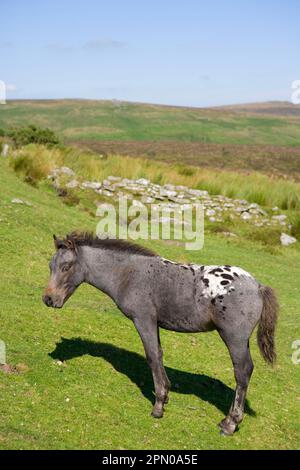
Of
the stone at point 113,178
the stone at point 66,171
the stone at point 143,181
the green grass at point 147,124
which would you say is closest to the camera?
the stone at point 66,171

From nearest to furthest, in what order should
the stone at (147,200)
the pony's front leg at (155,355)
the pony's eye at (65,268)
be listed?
the pony's front leg at (155,355) < the pony's eye at (65,268) < the stone at (147,200)

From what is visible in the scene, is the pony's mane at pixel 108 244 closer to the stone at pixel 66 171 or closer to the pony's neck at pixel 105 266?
the pony's neck at pixel 105 266

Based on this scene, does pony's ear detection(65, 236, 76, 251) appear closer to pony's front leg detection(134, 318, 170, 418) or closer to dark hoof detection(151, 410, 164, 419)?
pony's front leg detection(134, 318, 170, 418)

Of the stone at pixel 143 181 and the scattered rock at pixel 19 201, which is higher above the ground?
the scattered rock at pixel 19 201

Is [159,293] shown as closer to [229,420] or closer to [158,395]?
[158,395]

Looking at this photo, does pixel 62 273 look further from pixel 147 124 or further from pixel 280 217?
pixel 147 124

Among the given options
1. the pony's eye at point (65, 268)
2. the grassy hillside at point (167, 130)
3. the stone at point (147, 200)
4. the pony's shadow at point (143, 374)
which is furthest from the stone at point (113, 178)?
the grassy hillside at point (167, 130)

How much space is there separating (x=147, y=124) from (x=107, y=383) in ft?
382

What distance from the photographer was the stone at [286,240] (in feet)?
75.4

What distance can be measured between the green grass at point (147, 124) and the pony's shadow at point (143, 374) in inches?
3547

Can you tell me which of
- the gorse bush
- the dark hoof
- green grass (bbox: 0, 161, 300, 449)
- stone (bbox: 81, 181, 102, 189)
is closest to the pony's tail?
green grass (bbox: 0, 161, 300, 449)

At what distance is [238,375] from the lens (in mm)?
7672

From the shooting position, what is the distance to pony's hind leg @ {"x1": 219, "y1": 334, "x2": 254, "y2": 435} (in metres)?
7.51

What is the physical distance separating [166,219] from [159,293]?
610 inches
